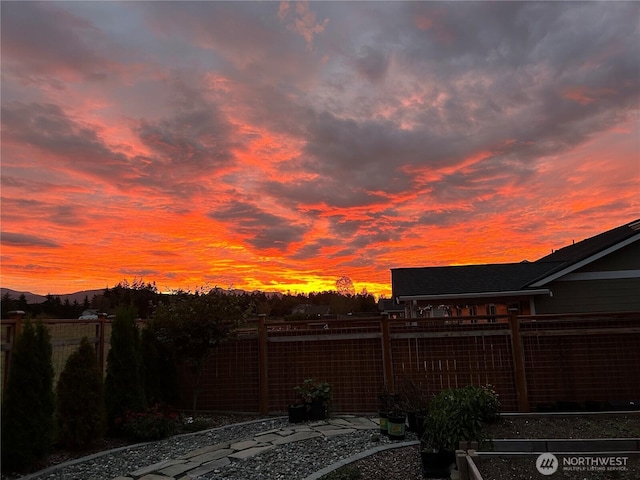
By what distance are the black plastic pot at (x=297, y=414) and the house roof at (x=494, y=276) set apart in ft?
20.9

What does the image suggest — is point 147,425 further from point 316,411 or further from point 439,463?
point 439,463

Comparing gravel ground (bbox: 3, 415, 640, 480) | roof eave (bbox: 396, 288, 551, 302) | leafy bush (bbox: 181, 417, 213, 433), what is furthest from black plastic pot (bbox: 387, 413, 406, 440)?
roof eave (bbox: 396, 288, 551, 302)

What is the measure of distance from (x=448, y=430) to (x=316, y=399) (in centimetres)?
329

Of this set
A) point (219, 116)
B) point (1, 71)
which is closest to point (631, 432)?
point (219, 116)

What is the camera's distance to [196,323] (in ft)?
25.3

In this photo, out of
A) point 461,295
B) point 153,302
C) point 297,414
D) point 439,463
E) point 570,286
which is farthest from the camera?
point 461,295

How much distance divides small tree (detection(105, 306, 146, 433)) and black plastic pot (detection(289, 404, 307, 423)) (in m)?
2.45

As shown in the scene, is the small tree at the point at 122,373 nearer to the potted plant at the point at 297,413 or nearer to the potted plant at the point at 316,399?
Answer: the potted plant at the point at 297,413

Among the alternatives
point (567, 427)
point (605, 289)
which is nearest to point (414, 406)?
point (567, 427)

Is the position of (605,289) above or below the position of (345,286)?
below

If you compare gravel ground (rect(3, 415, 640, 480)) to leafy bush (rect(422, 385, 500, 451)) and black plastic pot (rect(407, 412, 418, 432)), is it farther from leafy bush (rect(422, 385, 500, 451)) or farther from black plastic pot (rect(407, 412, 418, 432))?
leafy bush (rect(422, 385, 500, 451))

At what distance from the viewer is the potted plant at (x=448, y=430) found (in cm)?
432

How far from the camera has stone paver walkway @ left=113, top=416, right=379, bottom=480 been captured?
16.1ft

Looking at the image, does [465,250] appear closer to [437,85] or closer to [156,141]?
[437,85]
